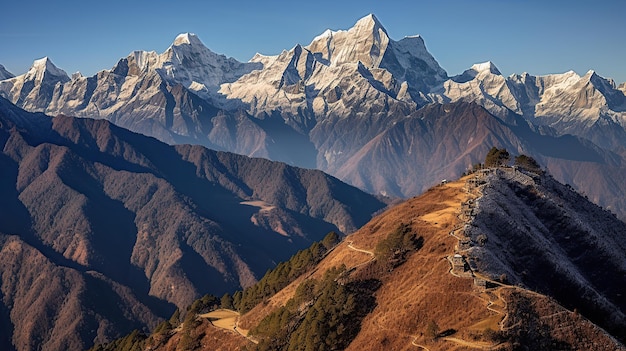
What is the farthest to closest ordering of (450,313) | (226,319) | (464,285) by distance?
(226,319) < (464,285) < (450,313)

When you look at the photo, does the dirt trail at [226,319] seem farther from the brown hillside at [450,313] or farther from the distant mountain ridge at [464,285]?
the brown hillside at [450,313]

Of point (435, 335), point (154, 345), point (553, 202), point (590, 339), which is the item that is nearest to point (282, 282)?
point (154, 345)

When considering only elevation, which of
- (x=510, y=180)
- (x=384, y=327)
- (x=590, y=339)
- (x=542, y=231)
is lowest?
(x=590, y=339)

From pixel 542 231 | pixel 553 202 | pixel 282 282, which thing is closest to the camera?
pixel 542 231

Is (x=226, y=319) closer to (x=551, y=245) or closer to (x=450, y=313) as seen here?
(x=551, y=245)

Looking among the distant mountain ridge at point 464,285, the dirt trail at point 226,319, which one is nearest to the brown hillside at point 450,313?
the distant mountain ridge at point 464,285

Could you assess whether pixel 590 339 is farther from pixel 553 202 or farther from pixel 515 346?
pixel 553 202

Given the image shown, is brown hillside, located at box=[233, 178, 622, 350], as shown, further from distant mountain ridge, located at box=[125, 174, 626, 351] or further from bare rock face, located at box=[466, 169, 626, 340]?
bare rock face, located at box=[466, 169, 626, 340]

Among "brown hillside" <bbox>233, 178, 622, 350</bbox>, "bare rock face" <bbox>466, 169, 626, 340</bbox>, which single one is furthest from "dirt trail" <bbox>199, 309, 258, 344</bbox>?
"bare rock face" <bbox>466, 169, 626, 340</bbox>

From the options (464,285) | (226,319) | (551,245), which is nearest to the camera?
(464,285)

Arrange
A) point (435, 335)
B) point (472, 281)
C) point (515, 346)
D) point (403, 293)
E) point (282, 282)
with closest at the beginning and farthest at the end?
point (515, 346), point (435, 335), point (472, 281), point (403, 293), point (282, 282)

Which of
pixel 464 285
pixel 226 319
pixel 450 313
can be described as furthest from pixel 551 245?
pixel 226 319
